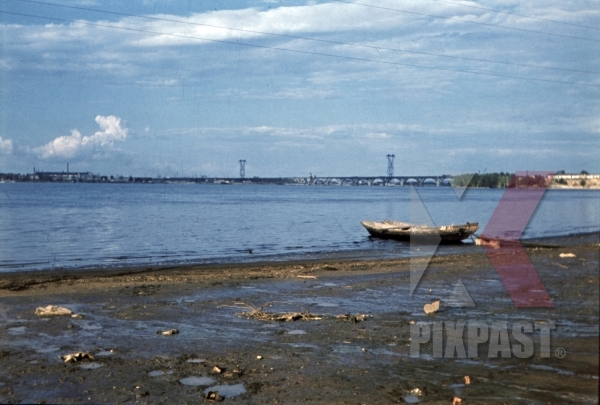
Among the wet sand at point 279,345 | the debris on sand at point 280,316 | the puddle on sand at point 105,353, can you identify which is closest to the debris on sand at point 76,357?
the wet sand at point 279,345

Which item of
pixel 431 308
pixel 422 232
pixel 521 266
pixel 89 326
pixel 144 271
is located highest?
pixel 431 308

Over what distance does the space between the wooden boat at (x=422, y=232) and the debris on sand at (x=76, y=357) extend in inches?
1004

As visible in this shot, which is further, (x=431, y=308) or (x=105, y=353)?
(x=431, y=308)

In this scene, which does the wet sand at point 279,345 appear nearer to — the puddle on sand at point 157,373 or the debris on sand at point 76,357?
the puddle on sand at point 157,373

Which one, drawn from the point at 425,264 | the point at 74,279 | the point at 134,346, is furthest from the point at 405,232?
the point at 134,346

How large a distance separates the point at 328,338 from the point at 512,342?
288cm

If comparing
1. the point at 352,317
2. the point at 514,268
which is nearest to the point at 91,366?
the point at 352,317

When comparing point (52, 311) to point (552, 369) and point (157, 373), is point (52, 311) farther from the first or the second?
point (552, 369)

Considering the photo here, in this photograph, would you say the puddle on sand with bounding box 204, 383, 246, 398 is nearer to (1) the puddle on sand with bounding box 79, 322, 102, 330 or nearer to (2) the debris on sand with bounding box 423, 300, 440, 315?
(1) the puddle on sand with bounding box 79, 322, 102, 330

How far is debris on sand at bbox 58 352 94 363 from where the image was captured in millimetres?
8898

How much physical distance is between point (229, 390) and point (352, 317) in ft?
15.3

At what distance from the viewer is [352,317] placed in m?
12.0

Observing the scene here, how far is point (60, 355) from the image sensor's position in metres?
9.27

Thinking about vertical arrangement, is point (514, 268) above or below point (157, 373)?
below
